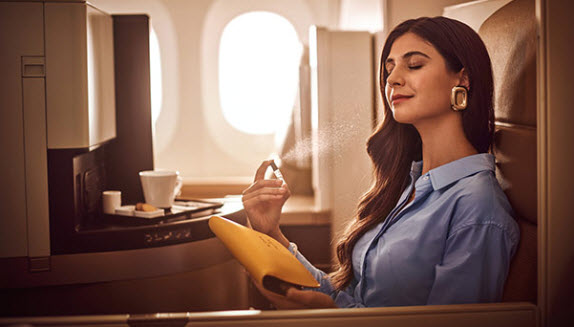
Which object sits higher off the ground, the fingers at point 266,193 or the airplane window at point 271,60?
the airplane window at point 271,60

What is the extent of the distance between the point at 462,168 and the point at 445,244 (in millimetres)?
122

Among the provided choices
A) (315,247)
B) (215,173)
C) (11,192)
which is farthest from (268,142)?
(11,192)

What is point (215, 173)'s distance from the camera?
1190mm

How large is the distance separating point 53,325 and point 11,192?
33 cm

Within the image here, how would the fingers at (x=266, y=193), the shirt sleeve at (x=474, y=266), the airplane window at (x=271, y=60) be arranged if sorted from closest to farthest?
the shirt sleeve at (x=474, y=266) < the fingers at (x=266, y=193) < the airplane window at (x=271, y=60)

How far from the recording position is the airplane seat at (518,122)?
30.5 inches

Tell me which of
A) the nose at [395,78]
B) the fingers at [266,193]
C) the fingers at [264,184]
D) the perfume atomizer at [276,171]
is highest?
the nose at [395,78]

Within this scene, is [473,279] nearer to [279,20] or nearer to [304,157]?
[304,157]

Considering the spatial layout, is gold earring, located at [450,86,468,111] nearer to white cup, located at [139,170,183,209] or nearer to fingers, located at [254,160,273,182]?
fingers, located at [254,160,273,182]

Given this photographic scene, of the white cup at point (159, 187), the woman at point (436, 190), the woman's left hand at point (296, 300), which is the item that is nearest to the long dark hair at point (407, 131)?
the woman at point (436, 190)

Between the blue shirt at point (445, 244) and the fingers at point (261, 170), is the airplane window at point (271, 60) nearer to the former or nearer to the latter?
the fingers at point (261, 170)

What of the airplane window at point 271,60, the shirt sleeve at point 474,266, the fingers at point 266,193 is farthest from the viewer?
the airplane window at point 271,60

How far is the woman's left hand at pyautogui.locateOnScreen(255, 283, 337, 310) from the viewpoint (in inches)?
31.0

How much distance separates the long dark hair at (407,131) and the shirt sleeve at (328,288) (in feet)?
0.05
